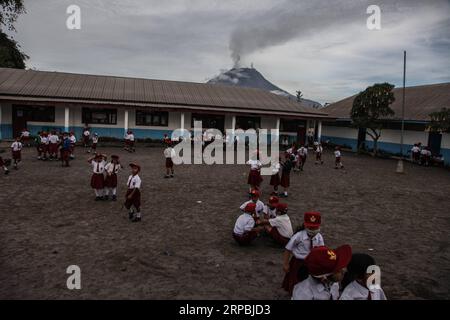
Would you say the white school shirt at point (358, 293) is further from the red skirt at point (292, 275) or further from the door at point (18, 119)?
the door at point (18, 119)

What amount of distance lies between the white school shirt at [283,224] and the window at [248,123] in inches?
957

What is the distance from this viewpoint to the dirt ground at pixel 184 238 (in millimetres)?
5625

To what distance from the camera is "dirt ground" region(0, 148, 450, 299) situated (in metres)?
5.62

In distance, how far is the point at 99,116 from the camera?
1086 inches

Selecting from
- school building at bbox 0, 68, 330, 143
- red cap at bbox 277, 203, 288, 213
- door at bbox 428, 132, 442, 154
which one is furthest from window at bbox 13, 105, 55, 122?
door at bbox 428, 132, 442, 154

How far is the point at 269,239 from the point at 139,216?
3270mm

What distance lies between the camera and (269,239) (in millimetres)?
7926

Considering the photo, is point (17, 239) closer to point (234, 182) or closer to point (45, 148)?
point (234, 182)

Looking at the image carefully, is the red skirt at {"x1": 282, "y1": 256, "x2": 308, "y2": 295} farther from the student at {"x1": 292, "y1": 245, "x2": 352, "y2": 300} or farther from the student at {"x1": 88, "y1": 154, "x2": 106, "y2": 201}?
the student at {"x1": 88, "y1": 154, "x2": 106, "y2": 201}

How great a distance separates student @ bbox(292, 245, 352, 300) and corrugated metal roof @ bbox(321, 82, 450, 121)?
24.9 metres

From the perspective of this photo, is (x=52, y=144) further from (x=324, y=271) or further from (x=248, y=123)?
(x=248, y=123)

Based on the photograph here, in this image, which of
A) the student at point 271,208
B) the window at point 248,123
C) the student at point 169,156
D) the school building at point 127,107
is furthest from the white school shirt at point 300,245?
the window at point 248,123

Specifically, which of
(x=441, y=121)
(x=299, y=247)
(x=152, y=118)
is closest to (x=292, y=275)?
(x=299, y=247)
